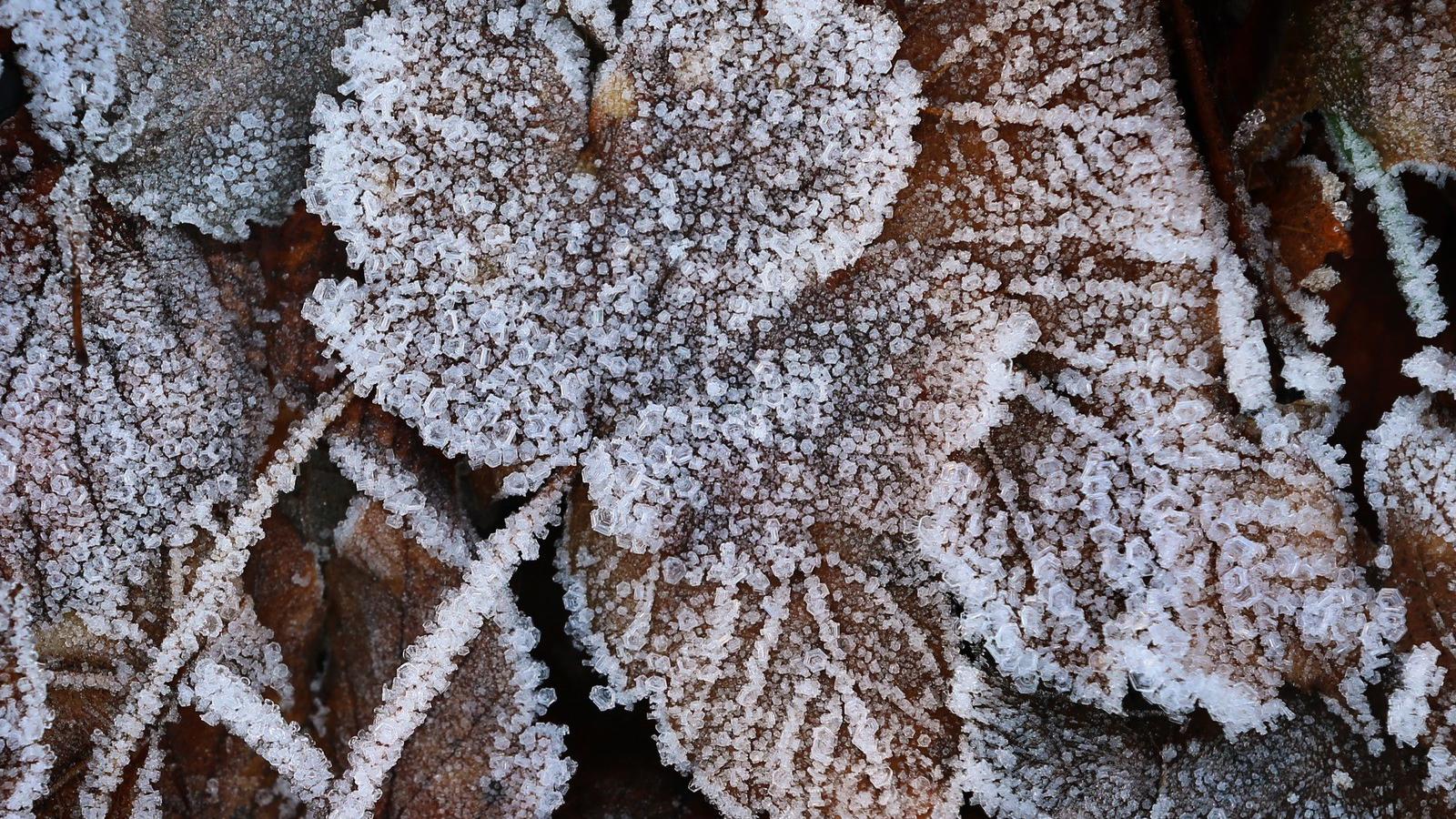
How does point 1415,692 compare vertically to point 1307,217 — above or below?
below

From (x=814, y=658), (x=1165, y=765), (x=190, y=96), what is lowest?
(x=1165, y=765)

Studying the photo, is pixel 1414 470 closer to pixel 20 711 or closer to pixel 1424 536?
pixel 1424 536

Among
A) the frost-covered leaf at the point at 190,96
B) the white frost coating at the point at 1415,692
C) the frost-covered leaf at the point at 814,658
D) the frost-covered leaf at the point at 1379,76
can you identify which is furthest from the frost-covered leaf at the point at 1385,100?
the frost-covered leaf at the point at 190,96

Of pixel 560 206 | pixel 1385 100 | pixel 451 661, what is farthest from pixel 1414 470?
pixel 451 661

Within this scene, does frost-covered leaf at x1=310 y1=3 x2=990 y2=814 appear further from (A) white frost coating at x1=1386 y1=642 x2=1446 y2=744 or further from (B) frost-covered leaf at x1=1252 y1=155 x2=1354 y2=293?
(A) white frost coating at x1=1386 y1=642 x2=1446 y2=744

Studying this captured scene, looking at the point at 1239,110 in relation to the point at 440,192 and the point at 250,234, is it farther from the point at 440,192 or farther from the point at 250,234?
the point at 250,234

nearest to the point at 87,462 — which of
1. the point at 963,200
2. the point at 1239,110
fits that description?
the point at 963,200
